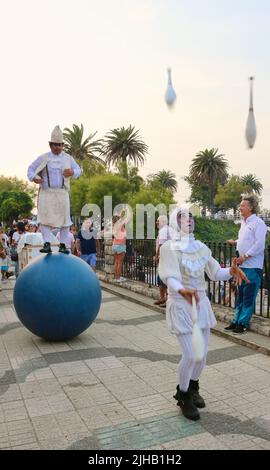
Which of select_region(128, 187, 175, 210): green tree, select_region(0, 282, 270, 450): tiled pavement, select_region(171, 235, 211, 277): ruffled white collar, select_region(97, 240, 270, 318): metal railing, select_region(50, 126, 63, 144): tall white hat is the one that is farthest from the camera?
select_region(128, 187, 175, 210): green tree

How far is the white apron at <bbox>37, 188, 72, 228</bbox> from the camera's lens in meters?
7.49

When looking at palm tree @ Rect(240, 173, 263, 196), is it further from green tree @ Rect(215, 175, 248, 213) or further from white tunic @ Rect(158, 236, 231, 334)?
white tunic @ Rect(158, 236, 231, 334)

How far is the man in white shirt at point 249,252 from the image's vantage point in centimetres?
693

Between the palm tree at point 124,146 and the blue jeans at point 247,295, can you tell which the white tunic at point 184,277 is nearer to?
the blue jeans at point 247,295

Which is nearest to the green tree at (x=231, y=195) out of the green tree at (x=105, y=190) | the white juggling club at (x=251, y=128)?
the green tree at (x=105, y=190)

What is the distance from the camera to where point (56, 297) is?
21.4 feet

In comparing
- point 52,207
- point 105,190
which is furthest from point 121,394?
point 105,190

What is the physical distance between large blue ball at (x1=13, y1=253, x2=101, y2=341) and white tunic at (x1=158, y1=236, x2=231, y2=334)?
8.25ft

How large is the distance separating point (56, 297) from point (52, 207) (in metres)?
1.66

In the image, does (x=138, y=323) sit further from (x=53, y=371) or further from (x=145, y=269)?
(x=145, y=269)

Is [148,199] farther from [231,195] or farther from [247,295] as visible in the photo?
[231,195]

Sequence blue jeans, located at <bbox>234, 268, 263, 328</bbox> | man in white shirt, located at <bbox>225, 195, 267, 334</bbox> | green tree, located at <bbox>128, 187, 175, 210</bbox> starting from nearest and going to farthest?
man in white shirt, located at <bbox>225, 195, 267, 334</bbox> < blue jeans, located at <bbox>234, 268, 263, 328</bbox> < green tree, located at <bbox>128, 187, 175, 210</bbox>

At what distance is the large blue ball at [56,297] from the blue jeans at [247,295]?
2.25 meters

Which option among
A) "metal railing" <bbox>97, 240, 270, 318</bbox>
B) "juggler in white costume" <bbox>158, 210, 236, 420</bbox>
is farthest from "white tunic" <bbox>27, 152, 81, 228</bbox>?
"juggler in white costume" <bbox>158, 210, 236, 420</bbox>
